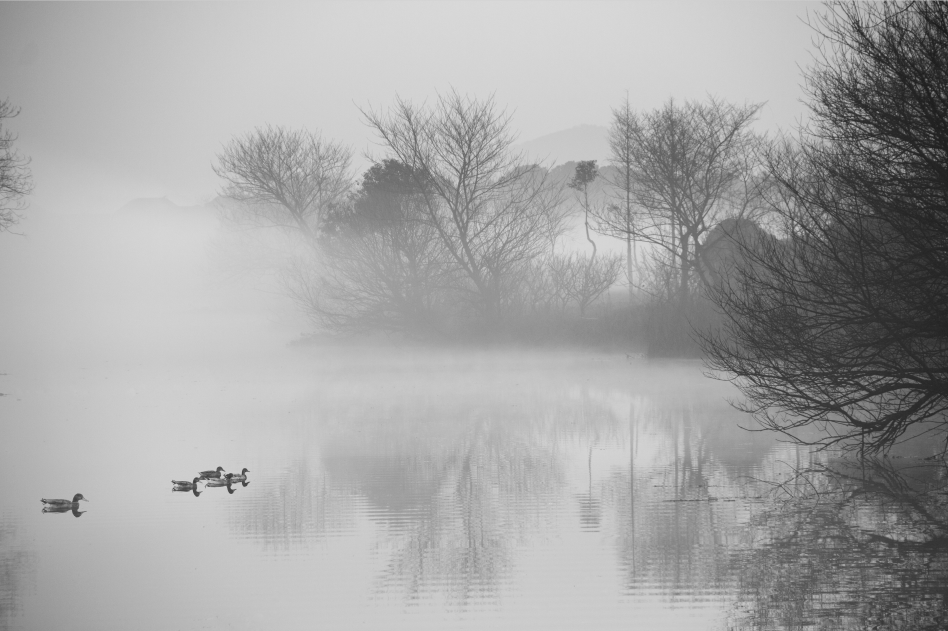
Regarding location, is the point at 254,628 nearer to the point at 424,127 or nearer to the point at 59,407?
the point at 59,407

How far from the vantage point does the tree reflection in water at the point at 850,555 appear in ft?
20.6

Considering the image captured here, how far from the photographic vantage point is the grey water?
6.69m

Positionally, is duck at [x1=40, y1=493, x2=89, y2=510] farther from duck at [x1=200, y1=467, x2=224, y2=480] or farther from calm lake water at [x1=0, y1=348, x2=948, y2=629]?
duck at [x1=200, y1=467, x2=224, y2=480]

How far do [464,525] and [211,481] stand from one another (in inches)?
135

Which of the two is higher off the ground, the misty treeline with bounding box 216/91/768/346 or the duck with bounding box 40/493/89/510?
the misty treeline with bounding box 216/91/768/346

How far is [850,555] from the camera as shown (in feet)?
24.6

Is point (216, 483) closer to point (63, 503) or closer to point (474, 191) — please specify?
point (63, 503)

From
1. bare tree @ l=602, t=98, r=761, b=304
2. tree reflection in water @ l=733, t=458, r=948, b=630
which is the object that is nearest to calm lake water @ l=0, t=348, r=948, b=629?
tree reflection in water @ l=733, t=458, r=948, b=630

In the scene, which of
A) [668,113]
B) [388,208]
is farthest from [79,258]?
[668,113]

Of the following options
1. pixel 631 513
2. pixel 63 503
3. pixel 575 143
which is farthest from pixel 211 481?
pixel 575 143

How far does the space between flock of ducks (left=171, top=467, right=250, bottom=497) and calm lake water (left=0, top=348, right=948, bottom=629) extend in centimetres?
12

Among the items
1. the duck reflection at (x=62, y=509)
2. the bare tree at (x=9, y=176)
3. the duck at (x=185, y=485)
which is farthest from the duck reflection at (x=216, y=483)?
the bare tree at (x=9, y=176)

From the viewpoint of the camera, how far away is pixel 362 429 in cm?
1518

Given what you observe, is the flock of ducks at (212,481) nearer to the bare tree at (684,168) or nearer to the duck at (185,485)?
the duck at (185,485)
